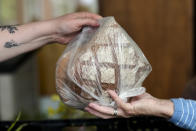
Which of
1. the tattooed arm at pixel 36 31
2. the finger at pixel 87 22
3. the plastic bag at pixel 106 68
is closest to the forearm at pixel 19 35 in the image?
the tattooed arm at pixel 36 31

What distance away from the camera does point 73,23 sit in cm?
114

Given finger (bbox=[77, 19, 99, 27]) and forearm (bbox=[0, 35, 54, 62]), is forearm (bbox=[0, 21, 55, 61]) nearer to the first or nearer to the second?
forearm (bbox=[0, 35, 54, 62])

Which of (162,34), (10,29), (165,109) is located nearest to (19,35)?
(10,29)

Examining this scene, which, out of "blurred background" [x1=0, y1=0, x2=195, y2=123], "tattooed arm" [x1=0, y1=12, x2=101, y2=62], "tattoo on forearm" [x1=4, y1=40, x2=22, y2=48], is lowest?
"blurred background" [x1=0, y1=0, x2=195, y2=123]

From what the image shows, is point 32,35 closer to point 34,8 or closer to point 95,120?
point 95,120

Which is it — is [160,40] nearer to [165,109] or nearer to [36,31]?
[36,31]

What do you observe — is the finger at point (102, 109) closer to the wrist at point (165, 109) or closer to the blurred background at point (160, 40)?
the wrist at point (165, 109)

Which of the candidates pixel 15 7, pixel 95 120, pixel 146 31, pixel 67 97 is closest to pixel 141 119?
pixel 95 120

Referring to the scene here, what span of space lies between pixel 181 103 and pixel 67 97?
33 cm

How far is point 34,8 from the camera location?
436 centimetres

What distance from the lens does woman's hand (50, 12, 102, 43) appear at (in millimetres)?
1122

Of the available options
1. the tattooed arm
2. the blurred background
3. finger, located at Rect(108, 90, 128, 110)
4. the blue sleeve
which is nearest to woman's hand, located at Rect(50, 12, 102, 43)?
the tattooed arm

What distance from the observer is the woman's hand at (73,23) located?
1122mm

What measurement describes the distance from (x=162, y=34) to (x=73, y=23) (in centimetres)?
175
